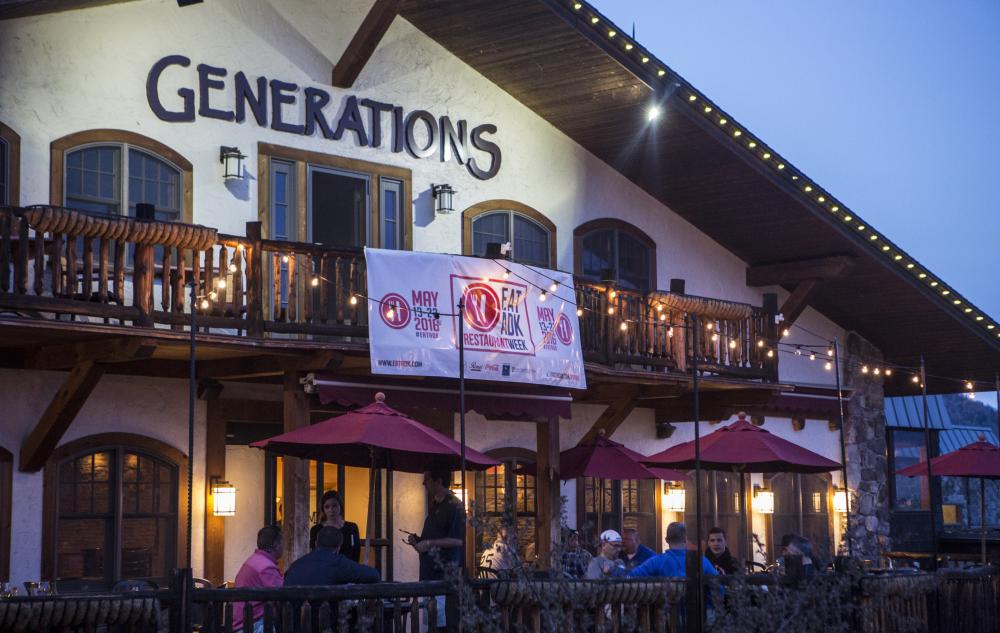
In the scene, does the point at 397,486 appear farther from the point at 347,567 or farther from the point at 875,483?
the point at 875,483

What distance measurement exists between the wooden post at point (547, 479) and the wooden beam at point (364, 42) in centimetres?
449

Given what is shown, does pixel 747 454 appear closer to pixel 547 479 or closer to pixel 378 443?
pixel 547 479

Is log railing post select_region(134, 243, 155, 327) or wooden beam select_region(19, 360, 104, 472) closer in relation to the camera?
log railing post select_region(134, 243, 155, 327)

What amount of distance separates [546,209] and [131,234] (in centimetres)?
697

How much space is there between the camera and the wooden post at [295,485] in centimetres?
1406

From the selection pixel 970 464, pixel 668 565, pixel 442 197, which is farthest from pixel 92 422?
pixel 970 464

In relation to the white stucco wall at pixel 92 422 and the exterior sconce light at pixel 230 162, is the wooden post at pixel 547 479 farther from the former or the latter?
the exterior sconce light at pixel 230 162

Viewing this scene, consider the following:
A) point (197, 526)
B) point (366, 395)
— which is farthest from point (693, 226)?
point (197, 526)

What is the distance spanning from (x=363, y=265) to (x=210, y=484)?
2.76 meters

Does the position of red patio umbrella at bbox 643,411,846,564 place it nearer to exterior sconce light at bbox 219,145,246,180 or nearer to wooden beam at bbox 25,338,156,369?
exterior sconce light at bbox 219,145,246,180

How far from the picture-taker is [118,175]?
14680mm

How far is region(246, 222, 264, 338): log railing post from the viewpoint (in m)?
13.6

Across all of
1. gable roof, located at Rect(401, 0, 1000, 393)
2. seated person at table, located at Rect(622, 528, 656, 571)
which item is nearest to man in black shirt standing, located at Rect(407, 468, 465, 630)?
seated person at table, located at Rect(622, 528, 656, 571)

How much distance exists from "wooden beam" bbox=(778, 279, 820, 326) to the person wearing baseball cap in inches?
289
